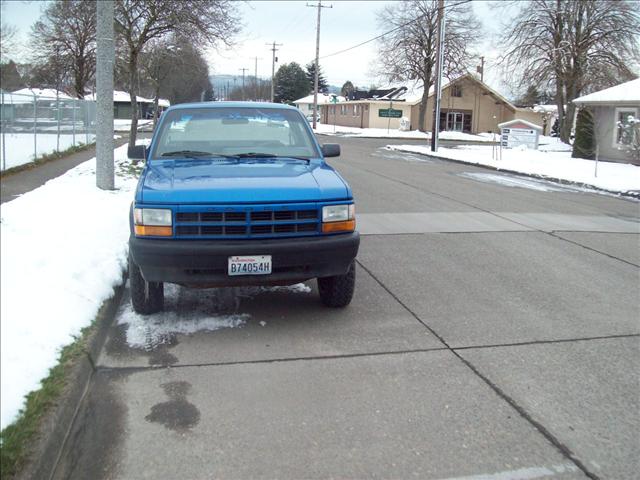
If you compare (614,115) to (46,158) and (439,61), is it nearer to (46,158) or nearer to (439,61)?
(439,61)

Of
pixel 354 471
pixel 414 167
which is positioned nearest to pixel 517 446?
pixel 354 471

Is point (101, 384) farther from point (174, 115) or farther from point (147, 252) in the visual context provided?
point (174, 115)

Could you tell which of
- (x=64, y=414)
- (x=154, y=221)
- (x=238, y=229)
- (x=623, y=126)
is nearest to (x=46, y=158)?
(x=154, y=221)

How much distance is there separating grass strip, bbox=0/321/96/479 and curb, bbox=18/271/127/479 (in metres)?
0.03

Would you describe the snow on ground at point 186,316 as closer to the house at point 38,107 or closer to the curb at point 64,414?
the curb at point 64,414

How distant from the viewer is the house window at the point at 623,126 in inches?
926

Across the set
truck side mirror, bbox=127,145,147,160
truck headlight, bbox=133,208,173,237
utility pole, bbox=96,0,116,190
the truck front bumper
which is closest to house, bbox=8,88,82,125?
utility pole, bbox=96,0,116,190

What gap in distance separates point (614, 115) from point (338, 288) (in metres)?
23.6

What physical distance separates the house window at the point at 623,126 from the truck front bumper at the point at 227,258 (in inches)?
867

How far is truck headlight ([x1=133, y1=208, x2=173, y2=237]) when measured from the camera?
4602mm

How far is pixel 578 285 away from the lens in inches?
261

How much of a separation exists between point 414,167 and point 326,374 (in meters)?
18.7

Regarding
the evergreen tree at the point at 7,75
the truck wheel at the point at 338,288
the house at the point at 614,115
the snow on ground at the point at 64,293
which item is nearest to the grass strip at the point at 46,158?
the evergreen tree at the point at 7,75

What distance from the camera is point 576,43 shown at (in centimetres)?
3472
